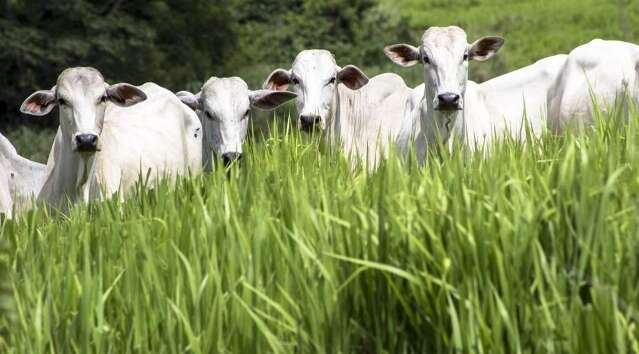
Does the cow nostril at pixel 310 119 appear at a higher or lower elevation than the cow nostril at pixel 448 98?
higher

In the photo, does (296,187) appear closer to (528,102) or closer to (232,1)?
(528,102)

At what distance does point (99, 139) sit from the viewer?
27.1ft

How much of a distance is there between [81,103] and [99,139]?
0.72 feet

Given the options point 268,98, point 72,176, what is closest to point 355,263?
point 72,176

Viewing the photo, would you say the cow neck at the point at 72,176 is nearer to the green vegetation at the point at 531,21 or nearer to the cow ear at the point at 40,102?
the cow ear at the point at 40,102

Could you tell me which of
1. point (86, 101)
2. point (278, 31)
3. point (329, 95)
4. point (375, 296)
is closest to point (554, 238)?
point (375, 296)

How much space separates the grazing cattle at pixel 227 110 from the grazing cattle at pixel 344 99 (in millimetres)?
196

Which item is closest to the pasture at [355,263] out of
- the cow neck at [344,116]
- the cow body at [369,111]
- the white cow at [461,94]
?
the white cow at [461,94]

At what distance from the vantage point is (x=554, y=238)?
488cm

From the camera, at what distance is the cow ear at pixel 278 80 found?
9.84 meters

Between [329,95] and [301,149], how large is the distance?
143cm

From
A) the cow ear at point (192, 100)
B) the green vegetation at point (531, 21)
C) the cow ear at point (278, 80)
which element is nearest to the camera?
the cow ear at point (192, 100)

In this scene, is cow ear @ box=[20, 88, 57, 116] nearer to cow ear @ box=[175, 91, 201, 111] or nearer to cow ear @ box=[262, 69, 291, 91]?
cow ear @ box=[175, 91, 201, 111]

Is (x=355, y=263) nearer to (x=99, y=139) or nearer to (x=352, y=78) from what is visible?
(x=99, y=139)
